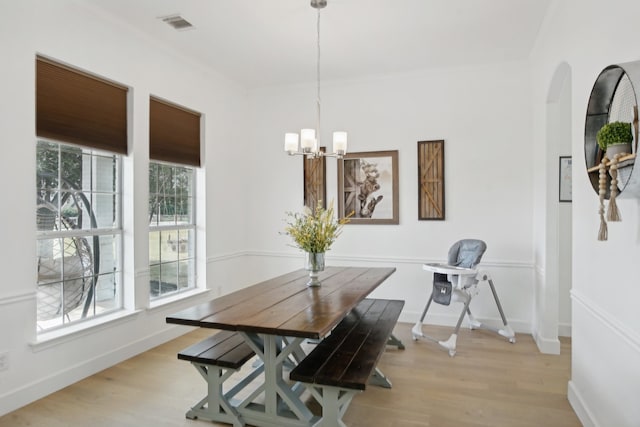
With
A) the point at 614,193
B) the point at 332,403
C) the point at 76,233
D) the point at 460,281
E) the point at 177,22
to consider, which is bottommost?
the point at 332,403

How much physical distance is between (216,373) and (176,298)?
183cm

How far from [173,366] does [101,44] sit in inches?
108

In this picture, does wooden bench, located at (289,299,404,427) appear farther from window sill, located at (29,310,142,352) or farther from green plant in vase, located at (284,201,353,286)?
window sill, located at (29,310,142,352)

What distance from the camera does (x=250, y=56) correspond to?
420cm

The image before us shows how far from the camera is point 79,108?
311cm

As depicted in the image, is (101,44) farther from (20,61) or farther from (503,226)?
(503,226)

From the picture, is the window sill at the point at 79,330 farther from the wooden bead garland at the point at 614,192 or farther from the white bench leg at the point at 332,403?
the wooden bead garland at the point at 614,192

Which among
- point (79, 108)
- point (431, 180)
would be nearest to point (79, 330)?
point (79, 108)

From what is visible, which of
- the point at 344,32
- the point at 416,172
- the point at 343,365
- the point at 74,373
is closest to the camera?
the point at 343,365

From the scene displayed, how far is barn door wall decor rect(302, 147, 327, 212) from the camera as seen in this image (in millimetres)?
4957

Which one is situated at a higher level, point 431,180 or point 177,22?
point 177,22

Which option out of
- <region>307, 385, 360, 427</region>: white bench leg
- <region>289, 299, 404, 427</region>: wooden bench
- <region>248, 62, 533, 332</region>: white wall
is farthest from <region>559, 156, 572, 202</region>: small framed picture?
<region>307, 385, 360, 427</region>: white bench leg

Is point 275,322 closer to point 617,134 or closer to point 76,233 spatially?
point 617,134

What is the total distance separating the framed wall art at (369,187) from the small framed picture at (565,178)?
65.9 inches
